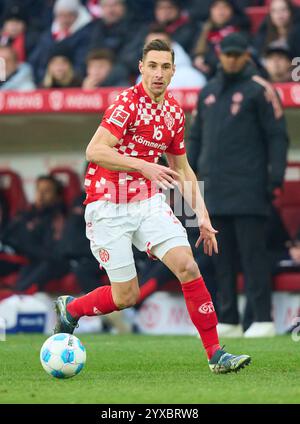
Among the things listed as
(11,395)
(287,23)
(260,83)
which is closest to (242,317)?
(260,83)

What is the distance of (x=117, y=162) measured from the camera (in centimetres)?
722

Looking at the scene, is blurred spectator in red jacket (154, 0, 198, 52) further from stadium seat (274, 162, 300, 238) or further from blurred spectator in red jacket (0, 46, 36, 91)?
stadium seat (274, 162, 300, 238)

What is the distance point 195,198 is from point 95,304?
0.98 metres

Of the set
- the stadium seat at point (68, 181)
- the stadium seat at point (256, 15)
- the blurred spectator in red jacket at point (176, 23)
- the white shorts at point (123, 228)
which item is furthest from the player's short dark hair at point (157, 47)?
the stadium seat at point (256, 15)

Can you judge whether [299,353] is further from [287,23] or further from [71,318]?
[287,23]

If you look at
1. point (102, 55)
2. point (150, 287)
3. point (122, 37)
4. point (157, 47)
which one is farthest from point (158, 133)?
point (122, 37)

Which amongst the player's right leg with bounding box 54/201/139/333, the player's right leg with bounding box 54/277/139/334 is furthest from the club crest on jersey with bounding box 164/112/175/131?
the player's right leg with bounding box 54/277/139/334

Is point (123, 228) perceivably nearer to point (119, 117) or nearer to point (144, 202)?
point (144, 202)

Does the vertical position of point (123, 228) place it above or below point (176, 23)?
below

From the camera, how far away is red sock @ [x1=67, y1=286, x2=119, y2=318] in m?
7.93

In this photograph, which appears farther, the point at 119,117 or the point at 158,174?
the point at 119,117

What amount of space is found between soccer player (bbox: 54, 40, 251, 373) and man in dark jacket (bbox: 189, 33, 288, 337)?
2899 millimetres
